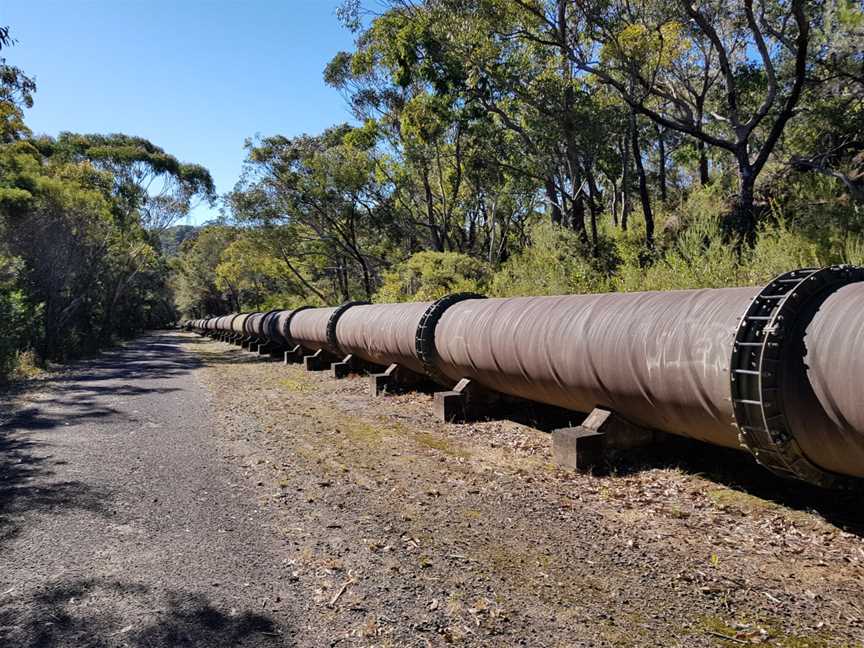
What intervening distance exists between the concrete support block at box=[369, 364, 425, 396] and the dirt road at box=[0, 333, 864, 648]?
331 cm

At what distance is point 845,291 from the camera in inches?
137

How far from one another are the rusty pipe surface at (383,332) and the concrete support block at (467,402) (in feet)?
4.34

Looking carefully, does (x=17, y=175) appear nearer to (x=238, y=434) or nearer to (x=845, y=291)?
(x=238, y=434)

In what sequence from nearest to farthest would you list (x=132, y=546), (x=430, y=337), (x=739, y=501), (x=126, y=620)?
(x=126, y=620) < (x=132, y=546) < (x=739, y=501) < (x=430, y=337)

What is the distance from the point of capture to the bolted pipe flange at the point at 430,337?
831cm

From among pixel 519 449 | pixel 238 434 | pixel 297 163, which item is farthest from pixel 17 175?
pixel 519 449

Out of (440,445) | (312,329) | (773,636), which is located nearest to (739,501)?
(773,636)

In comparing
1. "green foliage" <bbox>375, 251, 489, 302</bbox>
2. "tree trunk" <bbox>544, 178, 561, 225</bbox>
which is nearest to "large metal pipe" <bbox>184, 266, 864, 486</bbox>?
"green foliage" <bbox>375, 251, 489, 302</bbox>

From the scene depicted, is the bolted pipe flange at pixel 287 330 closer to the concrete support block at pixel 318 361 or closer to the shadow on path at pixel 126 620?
the concrete support block at pixel 318 361

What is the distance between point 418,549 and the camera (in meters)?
3.74

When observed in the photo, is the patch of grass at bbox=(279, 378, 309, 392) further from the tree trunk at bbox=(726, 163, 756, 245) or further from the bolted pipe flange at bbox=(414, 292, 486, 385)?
the tree trunk at bbox=(726, 163, 756, 245)

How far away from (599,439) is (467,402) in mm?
2718

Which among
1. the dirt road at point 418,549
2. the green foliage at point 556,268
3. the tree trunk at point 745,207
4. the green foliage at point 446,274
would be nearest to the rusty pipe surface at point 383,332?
the dirt road at point 418,549

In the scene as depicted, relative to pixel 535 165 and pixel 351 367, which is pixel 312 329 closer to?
pixel 351 367
